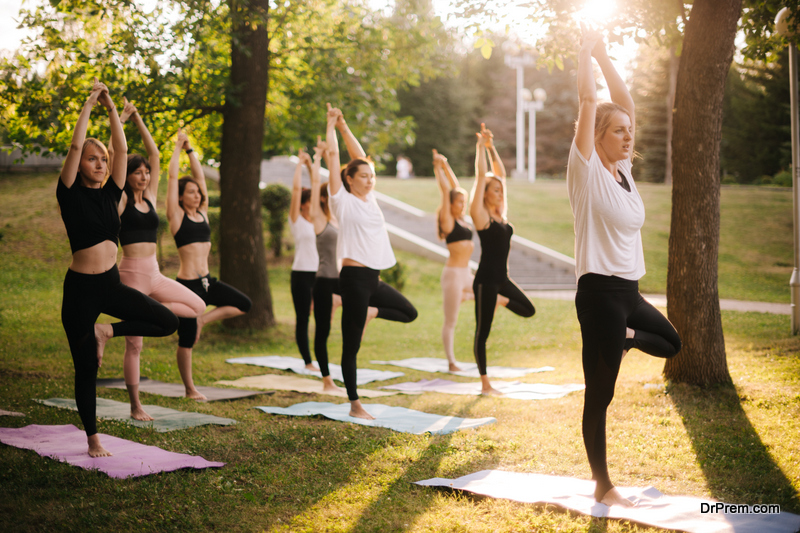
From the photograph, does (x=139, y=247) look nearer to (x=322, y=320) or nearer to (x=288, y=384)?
(x=322, y=320)

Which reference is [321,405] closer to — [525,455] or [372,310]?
[372,310]

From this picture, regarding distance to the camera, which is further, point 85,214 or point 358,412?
point 358,412

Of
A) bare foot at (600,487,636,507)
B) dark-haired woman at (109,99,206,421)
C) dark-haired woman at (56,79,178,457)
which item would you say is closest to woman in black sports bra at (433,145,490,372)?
dark-haired woman at (109,99,206,421)

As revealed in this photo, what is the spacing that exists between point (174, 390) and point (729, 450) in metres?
5.44

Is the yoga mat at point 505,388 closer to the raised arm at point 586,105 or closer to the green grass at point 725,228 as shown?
the raised arm at point 586,105

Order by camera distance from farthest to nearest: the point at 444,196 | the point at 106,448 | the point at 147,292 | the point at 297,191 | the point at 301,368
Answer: the point at 301,368 < the point at 444,196 < the point at 297,191 < the point at 147,292 < the point at 106,448

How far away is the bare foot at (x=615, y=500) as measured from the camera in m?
3.57

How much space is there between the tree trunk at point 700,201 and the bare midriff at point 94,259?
203 inches

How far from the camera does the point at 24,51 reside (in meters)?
9.32

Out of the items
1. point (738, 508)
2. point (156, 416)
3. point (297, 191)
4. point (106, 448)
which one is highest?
point (297, 191)

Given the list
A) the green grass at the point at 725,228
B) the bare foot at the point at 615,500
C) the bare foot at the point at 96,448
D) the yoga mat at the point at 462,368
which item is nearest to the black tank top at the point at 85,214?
the bare foot at the point at 96,448

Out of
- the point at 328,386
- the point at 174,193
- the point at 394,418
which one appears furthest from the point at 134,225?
the point at 394,418

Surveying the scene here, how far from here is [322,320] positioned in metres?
7.20

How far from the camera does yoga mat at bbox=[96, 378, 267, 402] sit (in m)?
6.64
